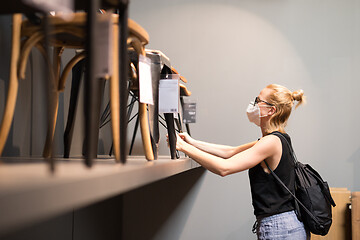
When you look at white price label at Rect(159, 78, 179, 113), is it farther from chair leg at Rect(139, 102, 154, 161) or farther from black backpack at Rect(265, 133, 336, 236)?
black backpack at Rect(265, 133, 336, 236)

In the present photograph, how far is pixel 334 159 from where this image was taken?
2965 millimetres

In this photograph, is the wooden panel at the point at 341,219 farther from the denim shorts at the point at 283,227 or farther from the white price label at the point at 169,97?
the white price label at the point at 169,97

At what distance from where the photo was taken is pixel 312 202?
1845 mm

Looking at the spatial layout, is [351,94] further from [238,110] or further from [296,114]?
[238,110]

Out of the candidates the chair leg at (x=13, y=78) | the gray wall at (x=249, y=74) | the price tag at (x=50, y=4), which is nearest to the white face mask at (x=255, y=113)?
the gray wall at (x=249, y=74)

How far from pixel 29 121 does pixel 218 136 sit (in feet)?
5.47

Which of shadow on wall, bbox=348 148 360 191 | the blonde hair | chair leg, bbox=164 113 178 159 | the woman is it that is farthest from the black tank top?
shadow on wall, bbox=348 148 360 191

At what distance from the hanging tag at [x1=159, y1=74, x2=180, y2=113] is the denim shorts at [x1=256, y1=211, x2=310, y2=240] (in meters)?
0.81

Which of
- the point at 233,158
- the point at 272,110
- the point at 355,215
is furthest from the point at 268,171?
the point at 355,215

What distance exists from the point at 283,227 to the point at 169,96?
0.89 meters

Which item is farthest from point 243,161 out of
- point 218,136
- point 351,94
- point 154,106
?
point 351,94

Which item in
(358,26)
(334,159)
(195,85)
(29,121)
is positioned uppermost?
(358,26)

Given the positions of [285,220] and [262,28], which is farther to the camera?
[262,28]

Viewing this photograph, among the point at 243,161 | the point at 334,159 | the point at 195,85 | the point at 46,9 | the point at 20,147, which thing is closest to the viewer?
the point at 46,9
